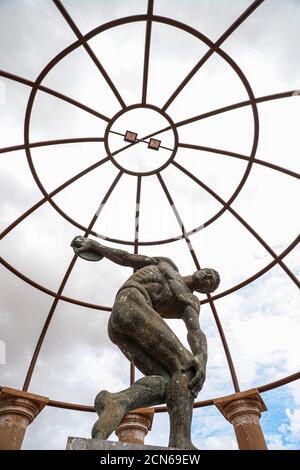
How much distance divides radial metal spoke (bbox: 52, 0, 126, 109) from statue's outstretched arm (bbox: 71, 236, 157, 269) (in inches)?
269

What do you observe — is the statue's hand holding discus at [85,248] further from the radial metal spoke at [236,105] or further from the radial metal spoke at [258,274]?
the radial metal spoke at [258,274]

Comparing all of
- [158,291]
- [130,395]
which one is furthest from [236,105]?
[130,395]

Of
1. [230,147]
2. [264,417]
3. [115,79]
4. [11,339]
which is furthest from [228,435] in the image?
[115,79]

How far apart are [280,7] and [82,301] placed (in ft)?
35.8

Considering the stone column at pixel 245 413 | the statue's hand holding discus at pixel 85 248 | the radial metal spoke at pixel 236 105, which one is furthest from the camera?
the radial metal spoke at pixel 236 105

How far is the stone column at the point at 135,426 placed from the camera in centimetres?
1110

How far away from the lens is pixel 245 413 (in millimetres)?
11211

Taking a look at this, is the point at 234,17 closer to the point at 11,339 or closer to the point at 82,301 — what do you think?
the point at 82,301

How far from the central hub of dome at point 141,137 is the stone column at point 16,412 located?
756cm

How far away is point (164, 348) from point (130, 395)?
0.68 meters

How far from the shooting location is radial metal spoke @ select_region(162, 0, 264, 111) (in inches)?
391

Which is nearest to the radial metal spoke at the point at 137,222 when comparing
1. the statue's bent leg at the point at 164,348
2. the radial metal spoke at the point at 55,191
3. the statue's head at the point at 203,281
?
the radial metal spoke at the point at 55,191

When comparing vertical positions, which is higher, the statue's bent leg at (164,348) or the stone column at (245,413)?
the stone column at (245,413)

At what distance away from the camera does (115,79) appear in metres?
11.5
